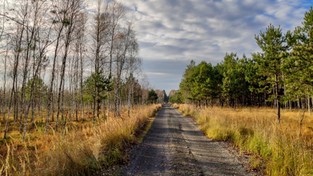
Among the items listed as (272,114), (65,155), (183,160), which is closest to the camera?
(65,155)

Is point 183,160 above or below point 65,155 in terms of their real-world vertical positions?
below

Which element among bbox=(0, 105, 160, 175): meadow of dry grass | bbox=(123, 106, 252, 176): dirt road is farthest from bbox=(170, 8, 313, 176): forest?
bbox=(0, 105, 160, 175): meadow of dry grass

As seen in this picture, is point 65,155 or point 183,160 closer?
point 65,155

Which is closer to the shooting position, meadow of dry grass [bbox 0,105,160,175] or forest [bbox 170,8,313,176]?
meadow of dry grass [bbox 0,105,160,175]

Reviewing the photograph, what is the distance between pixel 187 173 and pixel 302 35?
71.0 ft

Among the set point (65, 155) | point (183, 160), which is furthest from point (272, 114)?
point (65, 155)

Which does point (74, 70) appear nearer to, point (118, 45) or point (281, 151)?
point (118, 45)

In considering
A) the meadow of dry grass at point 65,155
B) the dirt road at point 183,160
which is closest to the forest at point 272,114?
the dirt road at point 183,160

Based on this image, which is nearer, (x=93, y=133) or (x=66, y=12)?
(x=93, y=133)

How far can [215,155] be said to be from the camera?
876cm

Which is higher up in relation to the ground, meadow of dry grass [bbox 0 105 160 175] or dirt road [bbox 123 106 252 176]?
meadow of dry grass [bbox 0 105 160 175]

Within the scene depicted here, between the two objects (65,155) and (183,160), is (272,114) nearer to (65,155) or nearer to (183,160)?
(183,160)

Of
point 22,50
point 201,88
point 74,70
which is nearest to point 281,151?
point 22,50

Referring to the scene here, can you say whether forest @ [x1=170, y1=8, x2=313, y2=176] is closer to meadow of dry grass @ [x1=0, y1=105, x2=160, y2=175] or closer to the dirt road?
the dirt road
